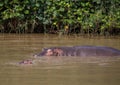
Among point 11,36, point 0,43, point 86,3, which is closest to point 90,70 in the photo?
point 0,43

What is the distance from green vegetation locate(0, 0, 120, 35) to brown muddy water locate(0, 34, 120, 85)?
3021 mm

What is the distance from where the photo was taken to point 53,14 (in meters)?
15.6

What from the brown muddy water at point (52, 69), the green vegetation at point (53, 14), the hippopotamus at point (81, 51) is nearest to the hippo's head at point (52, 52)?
the hippopotamus at point (81, 51)

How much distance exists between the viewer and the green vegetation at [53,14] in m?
15.4

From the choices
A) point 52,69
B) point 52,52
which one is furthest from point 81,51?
point 52,69

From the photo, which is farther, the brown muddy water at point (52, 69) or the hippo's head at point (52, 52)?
the hippo's head at point (52, 52)

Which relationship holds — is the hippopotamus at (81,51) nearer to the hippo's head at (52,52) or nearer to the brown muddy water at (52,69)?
the hippo's head at (52,52)

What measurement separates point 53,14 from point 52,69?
733 centimetres

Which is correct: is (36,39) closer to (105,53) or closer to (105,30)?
(105,30)

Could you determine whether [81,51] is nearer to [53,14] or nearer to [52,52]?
[52,52]

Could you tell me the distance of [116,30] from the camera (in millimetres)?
15273

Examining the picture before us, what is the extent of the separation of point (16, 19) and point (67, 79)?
8616mm

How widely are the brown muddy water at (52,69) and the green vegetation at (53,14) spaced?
3.02 metres

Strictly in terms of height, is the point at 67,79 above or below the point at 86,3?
below
